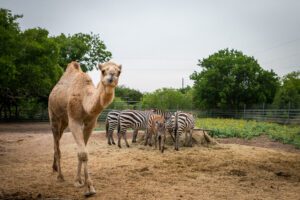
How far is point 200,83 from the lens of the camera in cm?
4403

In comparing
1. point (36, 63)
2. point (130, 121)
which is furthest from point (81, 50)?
point (130, 121)

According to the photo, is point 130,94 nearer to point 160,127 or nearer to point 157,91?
point 157,91

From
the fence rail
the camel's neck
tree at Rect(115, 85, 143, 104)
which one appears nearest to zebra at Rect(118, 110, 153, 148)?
the camel's neck

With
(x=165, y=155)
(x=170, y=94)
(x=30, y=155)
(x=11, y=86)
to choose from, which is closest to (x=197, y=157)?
(x=165, y=155)

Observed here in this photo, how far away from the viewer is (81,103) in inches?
274

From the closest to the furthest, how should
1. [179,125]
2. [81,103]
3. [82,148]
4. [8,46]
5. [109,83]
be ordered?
[109,83], [82,148], [81,103], [179,125], [8,46]

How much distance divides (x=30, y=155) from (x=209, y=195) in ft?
24.5

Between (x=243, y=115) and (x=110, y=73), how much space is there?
115ft

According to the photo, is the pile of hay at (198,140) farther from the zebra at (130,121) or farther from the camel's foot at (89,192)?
the camel's foot at (89,192)

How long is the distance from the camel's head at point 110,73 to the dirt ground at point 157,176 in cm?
203

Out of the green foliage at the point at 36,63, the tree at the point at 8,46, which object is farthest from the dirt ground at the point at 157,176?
the green foliage at the point at 36,63

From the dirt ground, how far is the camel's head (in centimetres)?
203

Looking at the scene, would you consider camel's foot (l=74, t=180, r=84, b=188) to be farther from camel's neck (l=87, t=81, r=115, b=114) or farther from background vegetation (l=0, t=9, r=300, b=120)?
background vegetation (l=0, t=9, r=300, b=120)

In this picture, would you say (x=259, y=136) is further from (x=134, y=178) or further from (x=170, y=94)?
(x=170, y=94)
